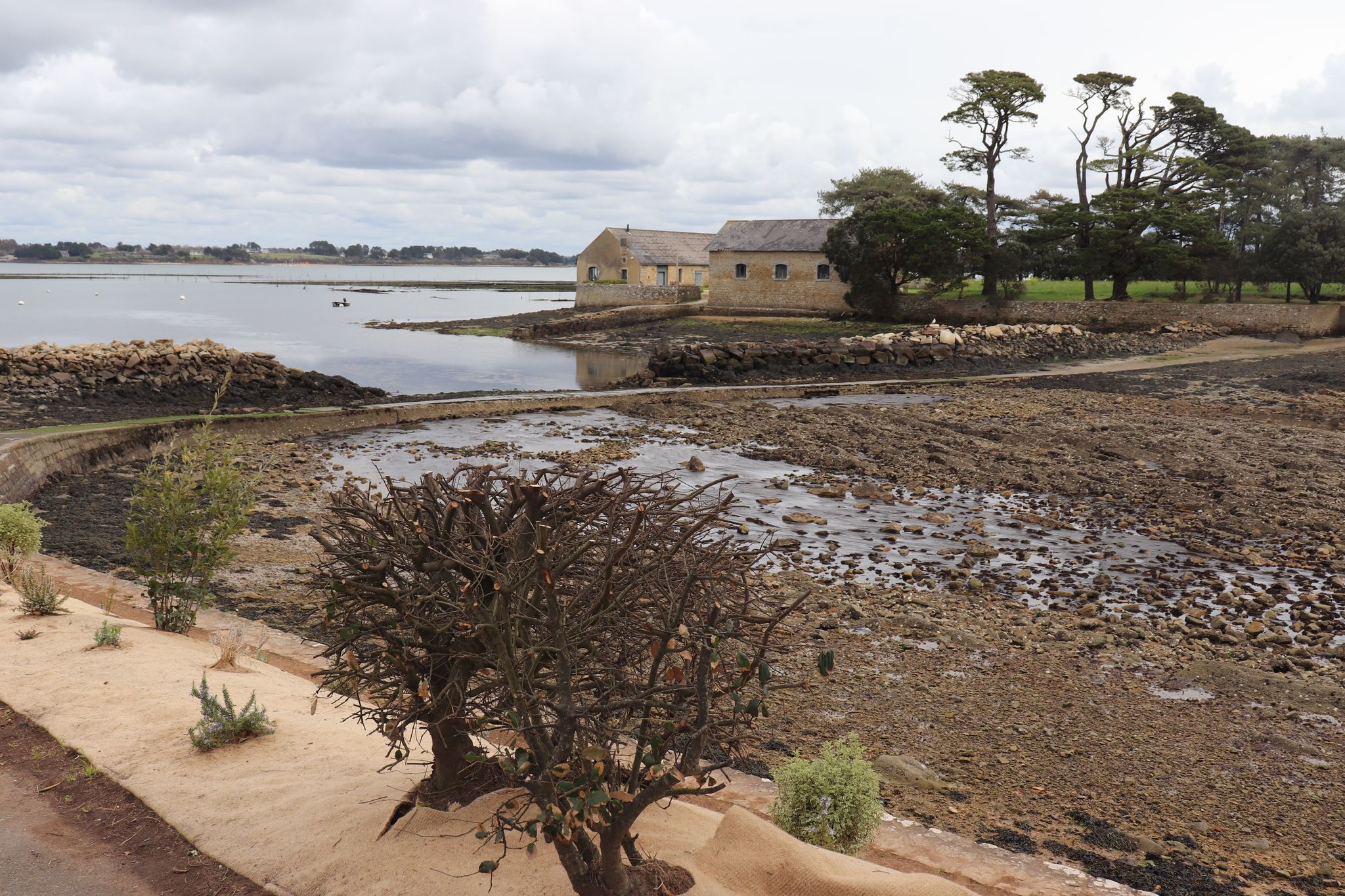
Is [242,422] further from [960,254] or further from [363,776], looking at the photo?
[960,254]

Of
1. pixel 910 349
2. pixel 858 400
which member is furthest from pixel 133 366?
pixel 910 349

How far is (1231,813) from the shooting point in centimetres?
673

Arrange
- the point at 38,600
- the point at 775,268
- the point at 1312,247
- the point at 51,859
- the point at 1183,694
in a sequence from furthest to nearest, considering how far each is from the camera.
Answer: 1. the point at 775,268
2. the point at 1312,247
3. the point at 1183,694
4. the point at 38,600
5. the point at 51,859

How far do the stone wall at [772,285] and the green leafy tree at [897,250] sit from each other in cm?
284

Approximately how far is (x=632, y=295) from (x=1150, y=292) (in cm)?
3556

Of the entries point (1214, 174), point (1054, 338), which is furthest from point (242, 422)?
point (1214, 174)

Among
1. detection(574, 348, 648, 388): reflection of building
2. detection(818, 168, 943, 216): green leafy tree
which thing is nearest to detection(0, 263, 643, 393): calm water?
detection(574, 348, 648, 388): reflection of building

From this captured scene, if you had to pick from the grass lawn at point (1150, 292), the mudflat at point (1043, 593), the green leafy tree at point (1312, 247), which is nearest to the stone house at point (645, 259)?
the grass lawn at point (1150, 292)

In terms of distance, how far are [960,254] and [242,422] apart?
39.1 m

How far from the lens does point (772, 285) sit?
61062mm

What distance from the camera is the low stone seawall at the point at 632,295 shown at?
239 ft

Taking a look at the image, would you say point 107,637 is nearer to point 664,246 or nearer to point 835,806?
point 835,806

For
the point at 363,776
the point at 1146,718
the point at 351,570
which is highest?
the point at 351,570

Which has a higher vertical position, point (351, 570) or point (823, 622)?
point (351, 570)
